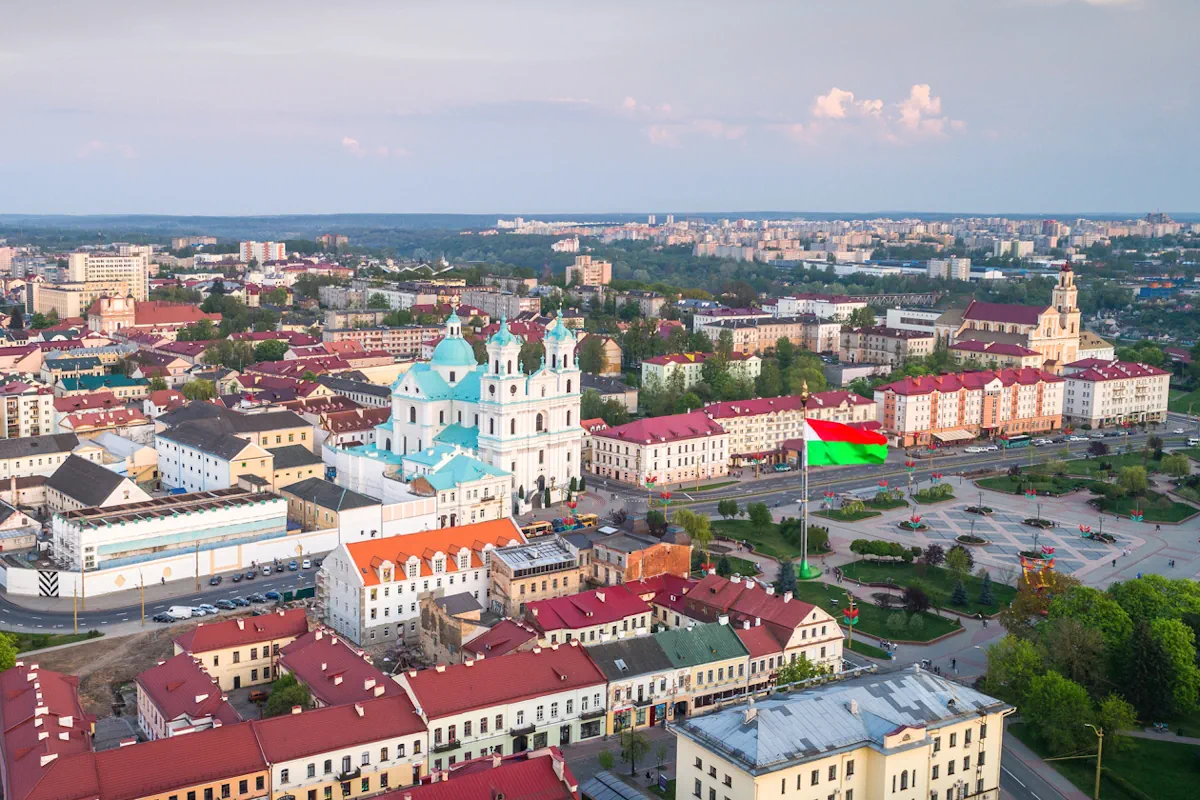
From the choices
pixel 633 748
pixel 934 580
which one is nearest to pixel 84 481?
pixel 633 748

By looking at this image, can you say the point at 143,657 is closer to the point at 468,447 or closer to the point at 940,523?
the point at 468,447

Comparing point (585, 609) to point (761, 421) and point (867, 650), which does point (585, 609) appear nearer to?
point (867, 650)

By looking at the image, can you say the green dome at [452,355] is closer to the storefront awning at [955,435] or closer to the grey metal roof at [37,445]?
the grey metal roof at [37,445]

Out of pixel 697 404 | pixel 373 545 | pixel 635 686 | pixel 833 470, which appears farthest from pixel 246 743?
pixel 697 404

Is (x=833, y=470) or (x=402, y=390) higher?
(x=402, y=390)

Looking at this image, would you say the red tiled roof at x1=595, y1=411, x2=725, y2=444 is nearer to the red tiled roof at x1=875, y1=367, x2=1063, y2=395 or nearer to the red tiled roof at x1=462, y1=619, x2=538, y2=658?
the red tiled roof at x1=875, y1=367, x2=1063, y2=395

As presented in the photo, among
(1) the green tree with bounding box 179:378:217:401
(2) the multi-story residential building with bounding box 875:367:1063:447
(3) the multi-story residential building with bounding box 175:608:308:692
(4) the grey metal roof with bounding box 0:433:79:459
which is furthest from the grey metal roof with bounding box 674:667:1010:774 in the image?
(1) the green tree with bounding box 179:378:217:401

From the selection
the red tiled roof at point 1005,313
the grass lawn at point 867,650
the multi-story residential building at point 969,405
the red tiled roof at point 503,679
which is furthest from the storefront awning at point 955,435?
the red tiled roof at point 503,679
